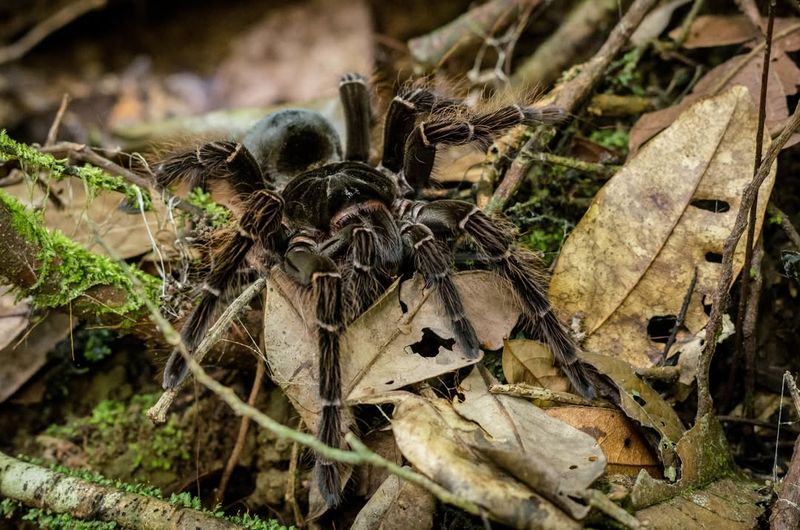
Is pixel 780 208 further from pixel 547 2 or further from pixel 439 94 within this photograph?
pixel 547 2

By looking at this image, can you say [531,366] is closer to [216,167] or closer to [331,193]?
[331,193]

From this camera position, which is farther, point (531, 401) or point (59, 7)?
point (59, 7)

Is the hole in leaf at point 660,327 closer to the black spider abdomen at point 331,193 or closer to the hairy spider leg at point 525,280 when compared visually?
the hairy spider leg at point 525,280

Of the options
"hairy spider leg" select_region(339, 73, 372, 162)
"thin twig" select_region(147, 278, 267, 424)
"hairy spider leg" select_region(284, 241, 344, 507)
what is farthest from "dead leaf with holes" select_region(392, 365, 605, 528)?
"hairy spider leg" select_region(339, 73, 372, 162)

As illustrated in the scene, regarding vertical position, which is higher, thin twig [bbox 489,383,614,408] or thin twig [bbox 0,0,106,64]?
thin twig [bbox 0,0,106,64]

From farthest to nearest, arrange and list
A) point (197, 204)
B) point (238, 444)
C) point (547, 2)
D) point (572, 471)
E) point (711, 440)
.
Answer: point (547, 2) < point (197, 204) < point (238, 444) < point (711, 440) < point (572, 471)

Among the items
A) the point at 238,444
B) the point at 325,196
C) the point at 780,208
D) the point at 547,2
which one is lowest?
the point at 238,444

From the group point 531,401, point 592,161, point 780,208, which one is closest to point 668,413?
point 531,401

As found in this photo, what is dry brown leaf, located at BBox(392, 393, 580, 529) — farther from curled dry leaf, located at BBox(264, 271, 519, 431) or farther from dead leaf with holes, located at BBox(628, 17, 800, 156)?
dead leaf with holes, located at BBox(628, 17, 800, 156)
